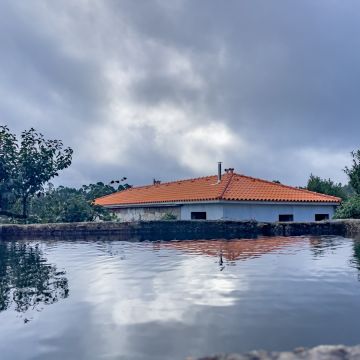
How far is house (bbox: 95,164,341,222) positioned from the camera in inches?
1061

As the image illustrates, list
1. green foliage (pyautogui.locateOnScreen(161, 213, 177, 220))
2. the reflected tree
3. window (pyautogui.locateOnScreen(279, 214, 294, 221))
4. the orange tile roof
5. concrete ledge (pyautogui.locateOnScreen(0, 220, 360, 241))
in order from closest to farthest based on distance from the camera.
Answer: the reflected tree
concrete ledge (pyautogui.locateOnScreen(0, 220, 360, 241))
green foliage (pyautogui.locateOnScreen(161, 213, 177, 220))
the orange tile roof
window (pyautogui.locateOnScreen(279, 214, 294, 221))

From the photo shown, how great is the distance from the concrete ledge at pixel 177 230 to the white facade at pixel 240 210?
12.2 feet

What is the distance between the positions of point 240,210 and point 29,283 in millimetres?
19317

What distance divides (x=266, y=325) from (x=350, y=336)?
1149 millimetres

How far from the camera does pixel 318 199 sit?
2948cm

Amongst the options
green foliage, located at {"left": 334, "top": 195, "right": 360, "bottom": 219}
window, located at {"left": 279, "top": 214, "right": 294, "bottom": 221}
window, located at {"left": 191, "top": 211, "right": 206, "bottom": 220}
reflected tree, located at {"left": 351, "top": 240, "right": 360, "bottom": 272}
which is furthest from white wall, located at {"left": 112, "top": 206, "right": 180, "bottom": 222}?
reflected tree, located at {"left": 351, "top": 240, "right": 360, "bottom": 272}

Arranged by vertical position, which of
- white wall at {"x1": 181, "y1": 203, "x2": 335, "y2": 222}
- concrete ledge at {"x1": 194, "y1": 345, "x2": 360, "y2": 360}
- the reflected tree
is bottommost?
concrete ledge at {"x1": 194, "y1": 345, "x2": 360, "y2": 360}

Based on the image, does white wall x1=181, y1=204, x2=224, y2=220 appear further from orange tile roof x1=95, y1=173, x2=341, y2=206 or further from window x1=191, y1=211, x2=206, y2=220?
orange tile roof x1=95, y1=173, x2=341, y2=206

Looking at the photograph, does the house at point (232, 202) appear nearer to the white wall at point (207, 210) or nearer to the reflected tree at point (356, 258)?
the white wall at point (207, 210)

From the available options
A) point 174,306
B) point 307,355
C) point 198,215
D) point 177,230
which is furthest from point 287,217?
point 307,355

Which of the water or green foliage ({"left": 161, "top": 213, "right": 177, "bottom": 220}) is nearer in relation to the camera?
the water

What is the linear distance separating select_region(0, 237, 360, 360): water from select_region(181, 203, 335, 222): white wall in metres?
14.3

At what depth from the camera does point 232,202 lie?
26516 mm

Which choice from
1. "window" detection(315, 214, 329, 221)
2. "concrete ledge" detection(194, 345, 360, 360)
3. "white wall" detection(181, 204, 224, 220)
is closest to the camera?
"concrete ledge" detection(194, 345, 360, 360)
